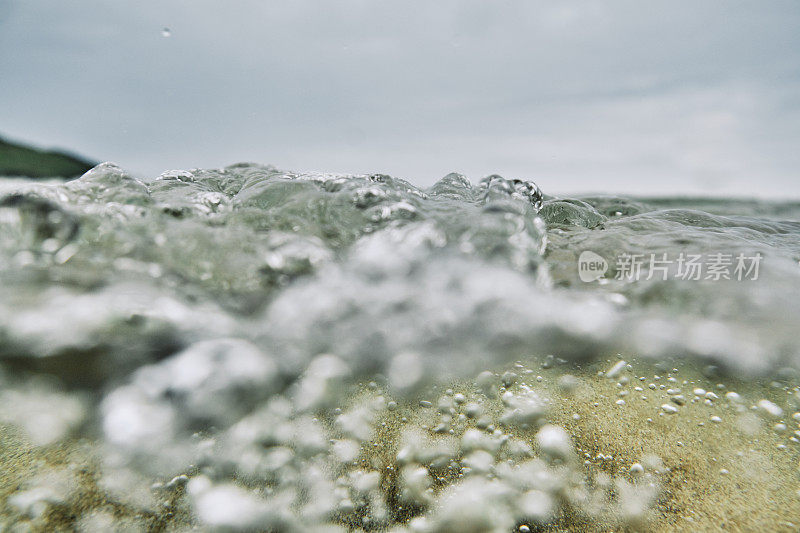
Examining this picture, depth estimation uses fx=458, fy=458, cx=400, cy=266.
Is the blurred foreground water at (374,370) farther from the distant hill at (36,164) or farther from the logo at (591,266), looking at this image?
the distant hill at (36,164)

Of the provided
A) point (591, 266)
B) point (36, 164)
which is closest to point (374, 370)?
point (591, 266)

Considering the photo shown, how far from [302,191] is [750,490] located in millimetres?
1795

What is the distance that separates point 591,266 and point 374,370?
3.36 feet

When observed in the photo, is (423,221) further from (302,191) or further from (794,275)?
(794,275)

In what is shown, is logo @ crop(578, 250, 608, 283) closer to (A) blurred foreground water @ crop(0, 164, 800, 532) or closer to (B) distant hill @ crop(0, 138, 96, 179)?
(A) blurred foreground water @ crop(0, 164, 800, 532)

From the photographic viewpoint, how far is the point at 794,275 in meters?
1.77

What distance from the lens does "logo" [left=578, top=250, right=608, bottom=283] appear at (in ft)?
6.05

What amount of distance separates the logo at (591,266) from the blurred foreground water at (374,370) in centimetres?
1

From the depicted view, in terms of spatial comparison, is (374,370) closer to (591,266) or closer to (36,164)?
(591,266)

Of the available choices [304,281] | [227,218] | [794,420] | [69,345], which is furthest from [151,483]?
[794,420]

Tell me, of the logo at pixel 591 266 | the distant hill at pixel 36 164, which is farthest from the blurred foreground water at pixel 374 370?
the distant hill at pixel 36 164

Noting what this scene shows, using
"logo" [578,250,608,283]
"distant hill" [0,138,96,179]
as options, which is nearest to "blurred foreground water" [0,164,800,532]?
"logo" [578,250,608,283]

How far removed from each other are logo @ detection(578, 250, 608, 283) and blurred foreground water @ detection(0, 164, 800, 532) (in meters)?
0.01

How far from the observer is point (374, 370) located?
4.86 feet
